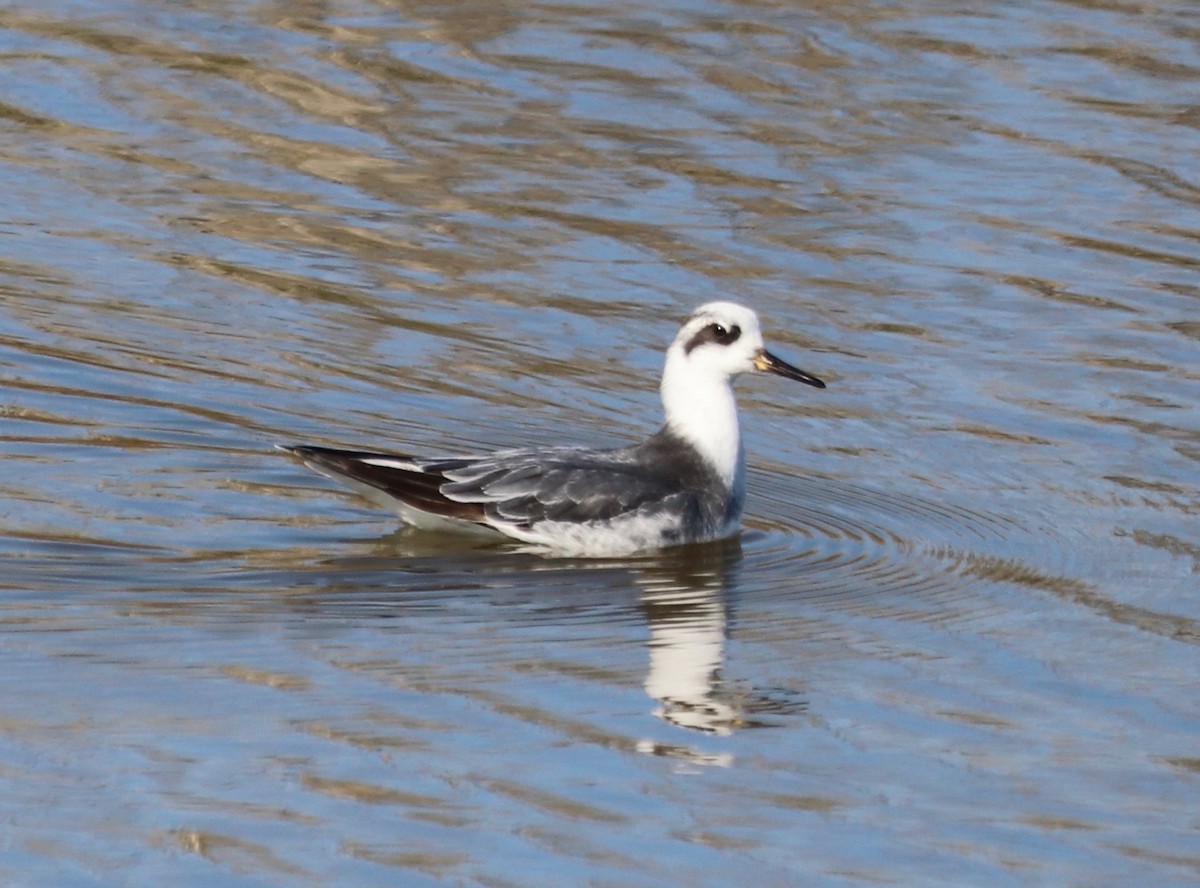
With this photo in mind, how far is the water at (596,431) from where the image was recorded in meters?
8.05

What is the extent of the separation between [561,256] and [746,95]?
385cm

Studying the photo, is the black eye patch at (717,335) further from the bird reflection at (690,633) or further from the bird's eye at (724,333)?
the bird reflection at (690,633)

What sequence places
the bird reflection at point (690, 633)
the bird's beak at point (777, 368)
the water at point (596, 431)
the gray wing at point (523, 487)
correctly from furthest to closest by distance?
the bird's beak at point (777, 368), the gray wing at point (523, 487), the bird reflection at point (690, 633), the water at point (596, 431)

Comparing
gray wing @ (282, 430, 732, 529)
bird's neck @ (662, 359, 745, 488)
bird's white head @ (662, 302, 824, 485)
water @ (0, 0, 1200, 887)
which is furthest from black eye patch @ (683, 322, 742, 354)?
water @ (0, 0, 1200, 887)

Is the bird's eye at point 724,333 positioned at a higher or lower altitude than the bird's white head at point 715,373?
higher

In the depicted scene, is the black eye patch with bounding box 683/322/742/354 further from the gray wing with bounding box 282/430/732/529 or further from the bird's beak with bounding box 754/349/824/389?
the gray wing with bounding box 282/430/732/529

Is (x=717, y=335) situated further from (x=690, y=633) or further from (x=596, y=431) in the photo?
(x=690, y=633)

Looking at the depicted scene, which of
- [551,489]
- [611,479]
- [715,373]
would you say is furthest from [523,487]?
[715,373]

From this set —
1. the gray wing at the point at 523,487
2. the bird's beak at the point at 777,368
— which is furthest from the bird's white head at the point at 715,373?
the gray wing at the point at 523,487

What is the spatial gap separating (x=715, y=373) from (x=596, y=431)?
1.23 metres

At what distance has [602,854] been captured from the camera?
25.1ft

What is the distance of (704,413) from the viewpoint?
1205 cm

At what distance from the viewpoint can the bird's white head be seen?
11938 millimetres

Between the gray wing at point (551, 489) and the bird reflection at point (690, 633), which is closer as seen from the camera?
the bird reflection at point (690, 633)
